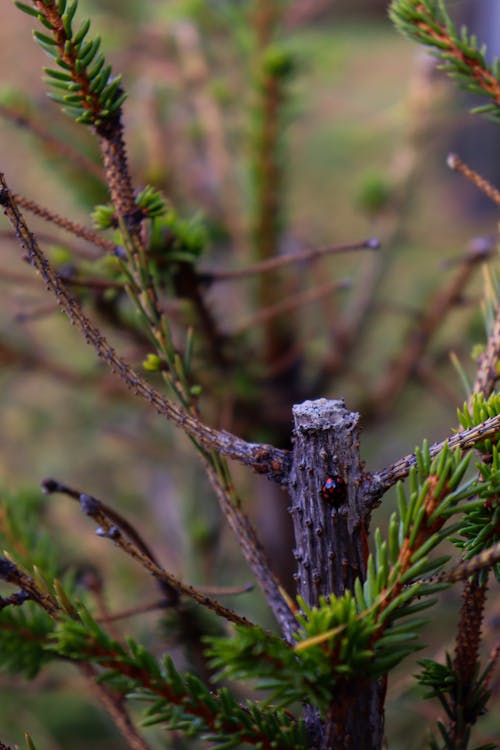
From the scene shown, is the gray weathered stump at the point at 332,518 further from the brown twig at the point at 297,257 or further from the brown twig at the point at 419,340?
the brown twig at the point at 419,340

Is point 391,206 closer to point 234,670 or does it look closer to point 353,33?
point 234,670

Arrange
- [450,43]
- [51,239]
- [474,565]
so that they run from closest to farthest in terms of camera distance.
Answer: [474,565]
[450,43]
[51,239]

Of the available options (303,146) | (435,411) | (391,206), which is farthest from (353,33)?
(391,206)

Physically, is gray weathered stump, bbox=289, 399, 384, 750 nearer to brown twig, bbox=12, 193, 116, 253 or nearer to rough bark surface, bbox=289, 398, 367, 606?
rough bark surface, bbox=289, 398, 367, 606

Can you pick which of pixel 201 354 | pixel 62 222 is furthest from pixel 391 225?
pixel 62 222

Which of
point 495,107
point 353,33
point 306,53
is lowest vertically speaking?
point 495,107

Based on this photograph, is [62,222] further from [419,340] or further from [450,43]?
[419,340]
